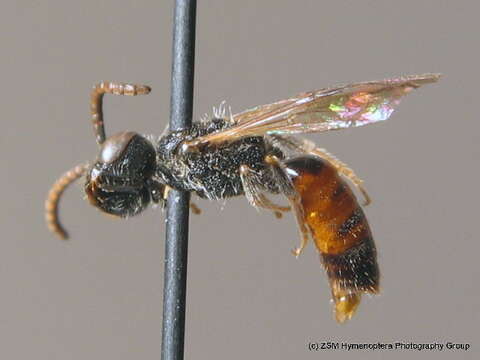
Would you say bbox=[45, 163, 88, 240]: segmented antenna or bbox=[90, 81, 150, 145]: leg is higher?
bbox=[90, 81, 150, 145]: leg

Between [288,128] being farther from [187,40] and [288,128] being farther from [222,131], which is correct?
[187,40]

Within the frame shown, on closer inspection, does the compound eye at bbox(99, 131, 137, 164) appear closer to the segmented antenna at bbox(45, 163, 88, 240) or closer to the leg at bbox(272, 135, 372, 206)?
the segmented antenna at bbox(45, 163, 88, 240)

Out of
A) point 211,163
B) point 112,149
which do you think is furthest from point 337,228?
point 112,149

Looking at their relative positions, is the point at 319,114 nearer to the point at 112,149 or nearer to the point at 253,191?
the point at 253,191

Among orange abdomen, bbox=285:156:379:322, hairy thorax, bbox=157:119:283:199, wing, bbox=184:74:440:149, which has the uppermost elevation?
wing, bbox=184:74:440:149

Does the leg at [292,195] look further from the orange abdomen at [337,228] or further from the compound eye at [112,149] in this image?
the compound eye at [112,149]

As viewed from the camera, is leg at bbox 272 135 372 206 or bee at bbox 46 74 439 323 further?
leg at bbox 272 135 372 206

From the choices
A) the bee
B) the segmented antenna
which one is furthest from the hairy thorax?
the segmented antenna
